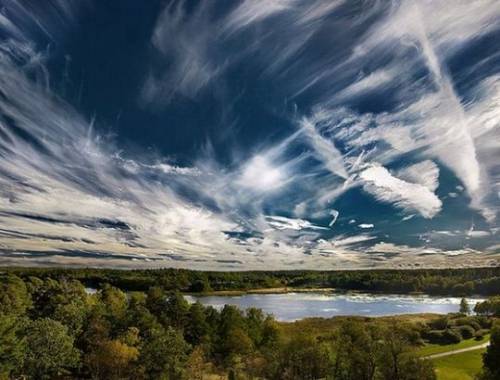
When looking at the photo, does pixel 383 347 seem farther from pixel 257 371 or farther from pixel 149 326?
pixel 149 326

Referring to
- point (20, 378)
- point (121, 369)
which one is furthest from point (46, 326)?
point (121, 369)

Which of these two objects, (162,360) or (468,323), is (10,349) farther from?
(468,323)

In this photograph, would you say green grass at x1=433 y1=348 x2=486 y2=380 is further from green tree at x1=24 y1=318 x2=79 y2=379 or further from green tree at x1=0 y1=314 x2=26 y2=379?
green tree at x1=0 y1=314 x2=26 y2=379

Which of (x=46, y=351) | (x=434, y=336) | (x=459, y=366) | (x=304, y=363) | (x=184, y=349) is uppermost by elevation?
(x=434, y=336)

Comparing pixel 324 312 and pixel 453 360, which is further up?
pixel 324 312

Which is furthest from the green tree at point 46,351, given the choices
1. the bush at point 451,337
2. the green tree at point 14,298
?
the bush at point 451,337

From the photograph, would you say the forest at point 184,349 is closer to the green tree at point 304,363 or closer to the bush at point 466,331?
the green tree at point 304,363

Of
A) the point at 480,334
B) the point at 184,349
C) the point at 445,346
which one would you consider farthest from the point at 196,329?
the point at 480,334
